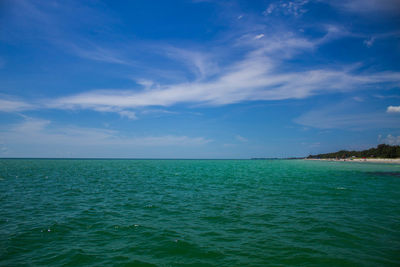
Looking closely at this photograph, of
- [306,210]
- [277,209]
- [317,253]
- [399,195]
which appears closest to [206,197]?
[277,209]

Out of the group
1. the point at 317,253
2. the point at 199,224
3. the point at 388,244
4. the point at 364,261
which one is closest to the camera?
the point at 364,261

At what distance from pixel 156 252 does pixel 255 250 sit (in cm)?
516

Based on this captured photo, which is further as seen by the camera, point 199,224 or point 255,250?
point 199,224

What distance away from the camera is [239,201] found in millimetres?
22422

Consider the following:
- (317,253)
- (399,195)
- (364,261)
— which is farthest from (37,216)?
(399,195)

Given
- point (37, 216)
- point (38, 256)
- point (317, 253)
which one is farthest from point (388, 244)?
point (37, 216)

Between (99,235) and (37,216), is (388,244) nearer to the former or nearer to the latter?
(99,235)

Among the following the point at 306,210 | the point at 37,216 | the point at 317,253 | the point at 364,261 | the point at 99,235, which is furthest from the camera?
the point at 306,210

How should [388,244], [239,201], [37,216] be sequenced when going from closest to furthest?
[388,244] < [37,216] < [239,201]

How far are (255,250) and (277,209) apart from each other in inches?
355

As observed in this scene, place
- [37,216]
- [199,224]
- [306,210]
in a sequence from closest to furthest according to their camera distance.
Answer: [199,224]
[37,216]
[306,210]

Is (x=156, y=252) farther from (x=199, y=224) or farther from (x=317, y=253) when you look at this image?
(x=317, y=253)

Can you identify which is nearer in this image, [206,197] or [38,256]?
[38,256]

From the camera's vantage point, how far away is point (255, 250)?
10.9 meters
